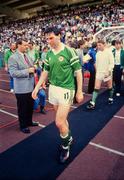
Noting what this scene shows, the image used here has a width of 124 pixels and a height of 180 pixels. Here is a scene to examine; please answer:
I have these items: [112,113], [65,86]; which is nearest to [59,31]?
[65,86]

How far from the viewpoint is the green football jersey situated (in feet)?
12.4

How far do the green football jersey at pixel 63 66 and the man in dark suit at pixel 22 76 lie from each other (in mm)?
1140

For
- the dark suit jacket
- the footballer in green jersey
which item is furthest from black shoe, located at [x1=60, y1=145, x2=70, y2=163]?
the dark suit jacket

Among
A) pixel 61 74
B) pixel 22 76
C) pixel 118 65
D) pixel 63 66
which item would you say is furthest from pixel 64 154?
pixel 118 65

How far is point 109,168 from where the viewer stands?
3.86 meters

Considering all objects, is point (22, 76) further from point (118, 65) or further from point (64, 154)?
point (118, 65)

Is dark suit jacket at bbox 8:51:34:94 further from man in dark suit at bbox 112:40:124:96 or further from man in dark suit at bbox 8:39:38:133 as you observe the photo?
man in dark suit at bbox 112:40:124:96

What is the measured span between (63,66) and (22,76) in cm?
144

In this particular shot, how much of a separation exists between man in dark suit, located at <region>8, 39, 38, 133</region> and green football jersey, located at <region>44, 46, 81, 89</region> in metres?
1.14

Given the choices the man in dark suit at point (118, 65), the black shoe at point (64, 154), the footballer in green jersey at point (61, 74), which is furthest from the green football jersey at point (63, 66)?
the man in dark suit at point (118, 65)

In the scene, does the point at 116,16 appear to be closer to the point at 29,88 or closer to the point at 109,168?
the point at 29,88

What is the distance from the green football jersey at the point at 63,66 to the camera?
12.4 feet

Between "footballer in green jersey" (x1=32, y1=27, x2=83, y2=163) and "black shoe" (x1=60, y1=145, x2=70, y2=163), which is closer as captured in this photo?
"footballer in green jersey" (x1=32, y1=27, x2=83, y2=163)

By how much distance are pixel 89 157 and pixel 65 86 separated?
52.0 inches
